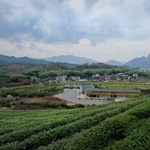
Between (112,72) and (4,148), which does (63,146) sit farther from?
(112,72)

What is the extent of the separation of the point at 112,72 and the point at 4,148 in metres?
131

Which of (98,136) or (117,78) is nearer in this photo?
(98,136)

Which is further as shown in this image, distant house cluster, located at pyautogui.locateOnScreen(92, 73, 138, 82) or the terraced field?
distant house cluster, located at pyautogui.locateOnScreen(92, 73, 138, 82)

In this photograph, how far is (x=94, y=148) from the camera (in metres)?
9.90

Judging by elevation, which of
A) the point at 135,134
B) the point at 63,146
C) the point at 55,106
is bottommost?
the point at 55,106

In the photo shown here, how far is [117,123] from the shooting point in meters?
11.4

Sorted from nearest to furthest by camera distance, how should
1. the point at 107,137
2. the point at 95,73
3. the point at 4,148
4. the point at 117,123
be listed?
the point at 107,137 < the point at 117,123 < the point at 4,148 < the point at 95,73

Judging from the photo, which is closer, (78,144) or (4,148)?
(78,144)

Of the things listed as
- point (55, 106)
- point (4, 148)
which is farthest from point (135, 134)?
point (55, 106)

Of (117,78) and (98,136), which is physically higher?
(98,136)

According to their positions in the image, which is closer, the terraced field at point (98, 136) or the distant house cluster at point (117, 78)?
the terraced field at point (98, 136)

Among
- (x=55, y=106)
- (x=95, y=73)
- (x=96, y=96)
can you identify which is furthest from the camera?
(x=95, y=73)

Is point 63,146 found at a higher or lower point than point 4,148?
higher

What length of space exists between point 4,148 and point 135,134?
707cm
